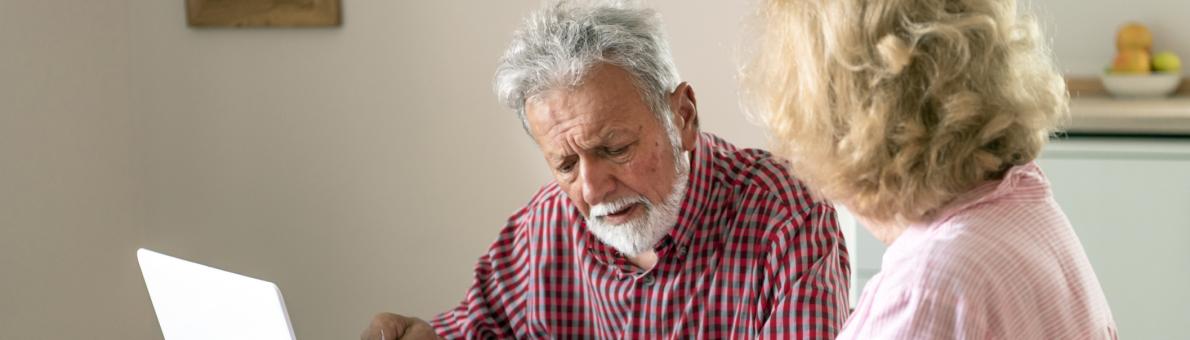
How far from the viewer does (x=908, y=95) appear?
37.3 inches

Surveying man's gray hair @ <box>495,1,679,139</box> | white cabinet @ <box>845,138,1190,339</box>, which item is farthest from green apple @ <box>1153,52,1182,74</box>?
man's gray hair @ <box>495,1,679,139</box>

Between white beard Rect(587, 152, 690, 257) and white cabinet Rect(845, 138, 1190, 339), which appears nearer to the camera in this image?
white beard Rect(587, 152, 690, 257)

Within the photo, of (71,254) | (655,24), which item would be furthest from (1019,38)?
(71,254)

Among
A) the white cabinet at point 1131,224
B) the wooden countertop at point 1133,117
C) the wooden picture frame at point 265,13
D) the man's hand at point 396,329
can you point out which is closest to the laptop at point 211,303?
the man's hand at point 396,329

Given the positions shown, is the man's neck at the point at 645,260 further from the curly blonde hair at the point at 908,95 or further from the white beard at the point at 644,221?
the curly blonde hair at the point at 908,95

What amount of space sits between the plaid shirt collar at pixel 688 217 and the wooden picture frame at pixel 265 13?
1.10 meters

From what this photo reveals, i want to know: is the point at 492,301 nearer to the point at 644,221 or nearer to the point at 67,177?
the point at 644,221

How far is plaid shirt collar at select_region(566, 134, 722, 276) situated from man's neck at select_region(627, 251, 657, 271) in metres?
0.01

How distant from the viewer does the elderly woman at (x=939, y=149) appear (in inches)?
37.2

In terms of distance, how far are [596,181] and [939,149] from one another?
900mm

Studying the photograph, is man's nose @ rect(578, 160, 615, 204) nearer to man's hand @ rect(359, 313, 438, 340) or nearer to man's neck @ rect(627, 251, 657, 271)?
man's neck @ rect(627, 251, 657, 271)

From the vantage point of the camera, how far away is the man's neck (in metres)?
1.89

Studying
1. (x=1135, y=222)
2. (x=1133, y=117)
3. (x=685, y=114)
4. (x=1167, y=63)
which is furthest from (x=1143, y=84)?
(x=685, y=114)

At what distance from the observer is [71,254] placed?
2.60 m
